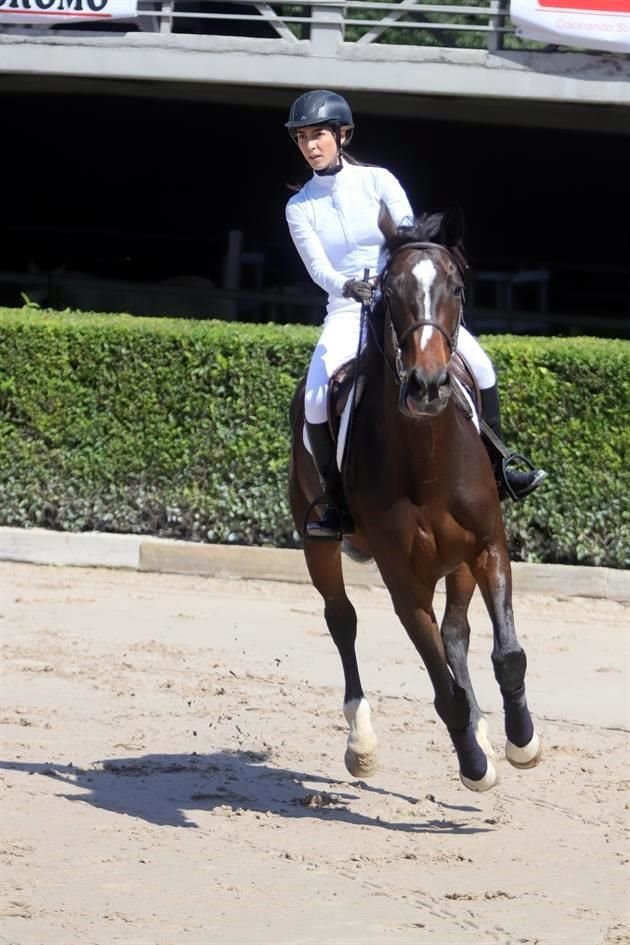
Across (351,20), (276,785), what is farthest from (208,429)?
(276,785)

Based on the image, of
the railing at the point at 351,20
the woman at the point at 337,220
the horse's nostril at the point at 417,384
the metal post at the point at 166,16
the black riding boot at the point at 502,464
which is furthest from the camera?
the metal post at the point at 166,16

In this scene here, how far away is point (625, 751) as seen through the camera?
24.9 feet

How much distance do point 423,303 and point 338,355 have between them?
1.33m

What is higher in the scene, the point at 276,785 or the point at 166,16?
the point at 166,16

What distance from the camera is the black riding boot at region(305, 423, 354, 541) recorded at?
6.74 metres

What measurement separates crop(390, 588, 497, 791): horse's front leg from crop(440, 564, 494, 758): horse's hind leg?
1.88 feet

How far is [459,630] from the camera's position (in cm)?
694

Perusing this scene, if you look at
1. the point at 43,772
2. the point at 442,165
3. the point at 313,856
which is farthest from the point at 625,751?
the point at 442,165

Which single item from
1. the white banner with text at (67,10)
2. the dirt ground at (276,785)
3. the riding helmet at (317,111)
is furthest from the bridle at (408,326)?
the white banner with text at (67,10)

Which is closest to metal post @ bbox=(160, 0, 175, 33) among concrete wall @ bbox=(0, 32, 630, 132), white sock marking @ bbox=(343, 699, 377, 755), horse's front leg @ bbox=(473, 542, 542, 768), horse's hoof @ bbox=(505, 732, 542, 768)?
concrete wall @ bbox=(0, 32, 630, 132)

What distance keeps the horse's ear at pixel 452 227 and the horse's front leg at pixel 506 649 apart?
4.09 ft

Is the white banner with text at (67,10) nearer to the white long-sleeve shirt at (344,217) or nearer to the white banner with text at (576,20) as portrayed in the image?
the white banner with text at (576,20)

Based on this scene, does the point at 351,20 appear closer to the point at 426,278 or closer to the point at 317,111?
the point at 317,111

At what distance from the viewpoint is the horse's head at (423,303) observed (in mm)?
5426
